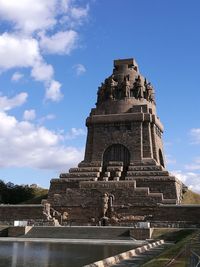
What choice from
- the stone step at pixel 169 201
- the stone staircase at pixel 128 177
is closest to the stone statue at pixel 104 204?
the stone staircase at pixel 128 177

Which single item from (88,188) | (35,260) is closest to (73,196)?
(88,188)

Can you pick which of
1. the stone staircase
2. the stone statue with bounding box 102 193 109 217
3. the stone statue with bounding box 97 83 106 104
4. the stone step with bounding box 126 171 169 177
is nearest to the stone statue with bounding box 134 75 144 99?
the stone statue with bounding box 97 83 106 104

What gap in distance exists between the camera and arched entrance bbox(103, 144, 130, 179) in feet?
136

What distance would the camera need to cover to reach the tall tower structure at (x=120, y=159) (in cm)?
3616

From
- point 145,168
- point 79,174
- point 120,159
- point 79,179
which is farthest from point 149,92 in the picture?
point 79,179

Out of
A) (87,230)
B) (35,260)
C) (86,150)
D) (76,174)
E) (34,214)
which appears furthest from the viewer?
(86,150)

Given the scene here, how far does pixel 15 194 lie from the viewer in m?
52.2

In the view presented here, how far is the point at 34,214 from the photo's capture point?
36.4 metres

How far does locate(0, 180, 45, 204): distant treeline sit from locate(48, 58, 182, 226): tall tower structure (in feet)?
40.7

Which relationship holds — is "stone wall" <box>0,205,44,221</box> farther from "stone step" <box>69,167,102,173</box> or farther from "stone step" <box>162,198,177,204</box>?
"stone step" <box>162,198,177,204</box>

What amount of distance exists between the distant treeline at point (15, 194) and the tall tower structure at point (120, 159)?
12415 mm

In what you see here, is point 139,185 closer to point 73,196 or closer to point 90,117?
point 73,196

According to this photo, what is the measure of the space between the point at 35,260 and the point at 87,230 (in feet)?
46.7

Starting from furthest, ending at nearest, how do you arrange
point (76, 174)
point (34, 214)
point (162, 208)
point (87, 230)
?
point (76, 174) → point (34, 214) → point (162, 208) → point (87, 230)
